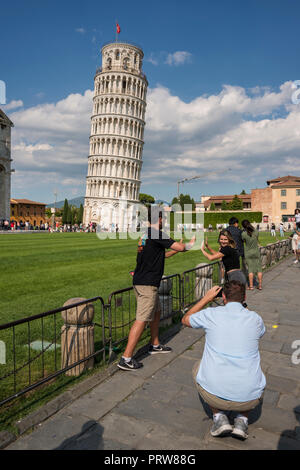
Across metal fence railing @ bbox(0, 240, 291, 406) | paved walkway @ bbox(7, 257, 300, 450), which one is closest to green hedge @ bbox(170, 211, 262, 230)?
metal fence railing @ bbox(0, 240, 291, 406)

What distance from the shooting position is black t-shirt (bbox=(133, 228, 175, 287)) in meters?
4.86

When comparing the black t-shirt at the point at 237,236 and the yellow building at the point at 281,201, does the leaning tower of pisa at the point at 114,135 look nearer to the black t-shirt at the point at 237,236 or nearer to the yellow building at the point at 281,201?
the yellow building at the point at 281,201

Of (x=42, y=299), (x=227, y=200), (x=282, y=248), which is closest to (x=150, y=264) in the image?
(x=42, y=299)

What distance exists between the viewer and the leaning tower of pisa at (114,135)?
299ft

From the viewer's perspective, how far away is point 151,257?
4.90 m

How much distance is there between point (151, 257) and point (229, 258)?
2888mm

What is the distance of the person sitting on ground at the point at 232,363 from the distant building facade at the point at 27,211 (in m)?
111

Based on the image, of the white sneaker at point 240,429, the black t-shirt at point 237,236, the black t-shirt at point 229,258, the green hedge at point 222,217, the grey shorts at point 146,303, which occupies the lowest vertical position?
the white sneaker at point 240,429

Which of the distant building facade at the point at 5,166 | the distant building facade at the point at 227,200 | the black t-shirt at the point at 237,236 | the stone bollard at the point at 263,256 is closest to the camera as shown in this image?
the black t-shirt at the point at 237,236

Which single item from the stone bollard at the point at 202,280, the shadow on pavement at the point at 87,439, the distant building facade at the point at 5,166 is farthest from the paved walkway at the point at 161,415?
the distant building facade at the point at 5,166

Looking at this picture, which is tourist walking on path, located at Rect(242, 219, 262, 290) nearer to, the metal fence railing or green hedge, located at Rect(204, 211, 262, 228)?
the metal fence railing

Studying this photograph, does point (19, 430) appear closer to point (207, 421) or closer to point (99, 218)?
point (207, 421)

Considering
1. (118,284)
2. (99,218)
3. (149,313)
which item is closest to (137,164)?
(99,218)
